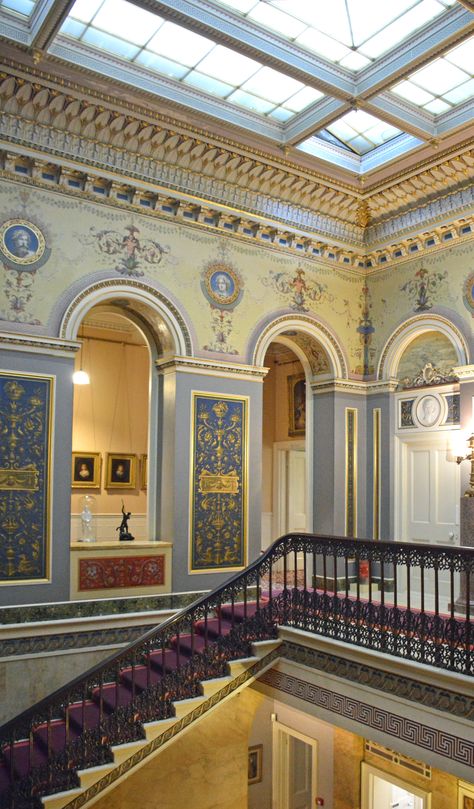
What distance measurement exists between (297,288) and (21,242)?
159 inches

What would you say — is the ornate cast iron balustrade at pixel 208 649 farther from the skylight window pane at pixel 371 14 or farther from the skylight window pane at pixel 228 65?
the skylight window pane at pixel 228 65

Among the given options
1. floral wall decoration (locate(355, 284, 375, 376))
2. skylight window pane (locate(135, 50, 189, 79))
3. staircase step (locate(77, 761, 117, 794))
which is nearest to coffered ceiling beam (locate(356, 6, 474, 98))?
skylight window pane (locate(135, 50, 189, 79))

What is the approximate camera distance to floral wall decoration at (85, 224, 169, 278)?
8.63 meters

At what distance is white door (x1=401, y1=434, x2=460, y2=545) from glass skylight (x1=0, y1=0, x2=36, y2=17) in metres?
7.10

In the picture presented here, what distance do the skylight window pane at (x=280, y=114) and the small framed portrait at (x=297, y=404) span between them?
18.9 feet

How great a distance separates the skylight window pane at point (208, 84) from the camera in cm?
811

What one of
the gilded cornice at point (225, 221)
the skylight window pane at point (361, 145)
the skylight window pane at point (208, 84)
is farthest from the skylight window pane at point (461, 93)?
the skylight window pane at point (208, 84)

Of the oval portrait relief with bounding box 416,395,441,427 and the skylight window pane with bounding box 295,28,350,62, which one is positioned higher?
the skylight window pane with bounding box 295,28,350,62

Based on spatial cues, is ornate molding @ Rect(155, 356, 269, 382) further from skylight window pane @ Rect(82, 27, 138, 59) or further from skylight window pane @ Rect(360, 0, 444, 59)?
skylight window pane @ Rect(360, 0, 444, 59)

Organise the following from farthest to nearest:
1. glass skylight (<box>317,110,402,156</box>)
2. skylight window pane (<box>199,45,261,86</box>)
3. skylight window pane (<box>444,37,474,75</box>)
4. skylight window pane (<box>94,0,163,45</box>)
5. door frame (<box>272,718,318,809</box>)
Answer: door frame (<box>272,718,318,809</box>) < glass skylight (<box>317,110,402,156</box>) < skylight window pane (<box>199,45,261,86</box>) < skylight window pane (<box>444,37,474,75</box>) < skylight window pane (<box>94,0,163,45</box>)

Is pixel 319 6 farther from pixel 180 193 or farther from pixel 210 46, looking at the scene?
pixel 180 193

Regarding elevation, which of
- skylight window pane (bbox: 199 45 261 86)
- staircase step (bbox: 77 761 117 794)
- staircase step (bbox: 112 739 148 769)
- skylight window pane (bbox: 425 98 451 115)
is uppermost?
skylight window pane (bbox: 199 45 261 86)

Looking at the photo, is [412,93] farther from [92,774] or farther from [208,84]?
[92,774]

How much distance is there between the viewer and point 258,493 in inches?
386
